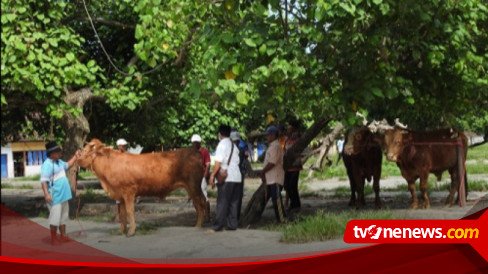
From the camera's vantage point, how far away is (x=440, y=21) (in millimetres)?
6777

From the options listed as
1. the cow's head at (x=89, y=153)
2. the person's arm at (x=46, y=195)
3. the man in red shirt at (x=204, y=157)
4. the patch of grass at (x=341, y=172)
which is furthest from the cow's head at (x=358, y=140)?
the patch of grass at (x=341, y=172)

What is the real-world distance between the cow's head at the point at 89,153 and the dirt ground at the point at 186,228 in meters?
0.95

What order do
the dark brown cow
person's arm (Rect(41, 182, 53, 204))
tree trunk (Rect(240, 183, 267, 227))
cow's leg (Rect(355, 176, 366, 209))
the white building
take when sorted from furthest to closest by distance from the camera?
1. cow's leg (Rect(355, 176, 366, 209))
2. the dark brown cow
3. the white building
4. tree trunk (Rect(240, 183, 267, 227))
5. person's arm (Rect(41, 182, 53, 204))

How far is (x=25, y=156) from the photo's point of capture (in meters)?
10.4

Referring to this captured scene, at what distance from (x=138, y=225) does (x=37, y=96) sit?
243 cm

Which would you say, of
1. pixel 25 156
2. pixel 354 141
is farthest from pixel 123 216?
pixel 354 141

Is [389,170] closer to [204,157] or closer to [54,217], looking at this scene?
[204,157]

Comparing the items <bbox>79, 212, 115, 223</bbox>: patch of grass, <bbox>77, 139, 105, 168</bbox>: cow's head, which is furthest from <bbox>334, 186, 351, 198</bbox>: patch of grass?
<bbox>77, 139, 105, 168</bbox>: cow's head

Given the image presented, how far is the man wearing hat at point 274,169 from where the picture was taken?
9000mm

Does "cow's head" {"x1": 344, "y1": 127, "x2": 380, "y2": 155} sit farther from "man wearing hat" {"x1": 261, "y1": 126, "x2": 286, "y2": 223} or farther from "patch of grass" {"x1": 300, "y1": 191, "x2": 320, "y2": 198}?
"patch of grass" {"x1": 300, "y1": 191, "x2": 320, "y2": 198}

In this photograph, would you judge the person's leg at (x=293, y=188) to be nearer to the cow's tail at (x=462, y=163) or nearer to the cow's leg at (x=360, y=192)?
the cow's leg at (x=360, y=192)

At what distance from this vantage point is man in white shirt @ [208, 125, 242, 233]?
8562 millimetres

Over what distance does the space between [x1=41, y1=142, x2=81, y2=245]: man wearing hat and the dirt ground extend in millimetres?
457

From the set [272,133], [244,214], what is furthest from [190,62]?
[244,214]
